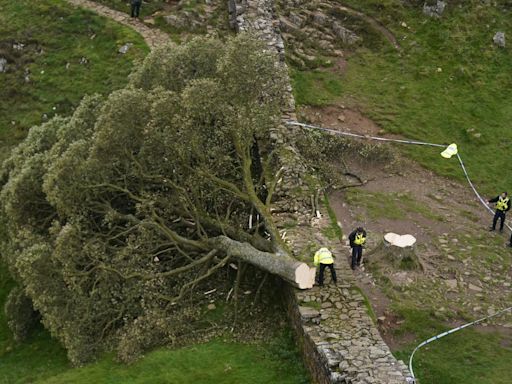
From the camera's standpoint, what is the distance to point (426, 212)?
28.4m

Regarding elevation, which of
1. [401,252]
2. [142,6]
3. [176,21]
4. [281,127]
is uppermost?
[142,6]

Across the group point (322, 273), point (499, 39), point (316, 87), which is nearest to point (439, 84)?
point (499, 39)

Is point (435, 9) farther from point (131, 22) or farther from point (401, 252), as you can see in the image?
point (401, 252)

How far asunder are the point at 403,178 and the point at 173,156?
40.6ft

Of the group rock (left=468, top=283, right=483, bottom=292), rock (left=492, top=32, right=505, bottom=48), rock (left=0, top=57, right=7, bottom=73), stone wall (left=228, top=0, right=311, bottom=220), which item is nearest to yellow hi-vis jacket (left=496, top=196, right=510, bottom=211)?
rock (left=468, top=283, right=483, bottom=292)

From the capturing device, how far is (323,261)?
68.9 ft

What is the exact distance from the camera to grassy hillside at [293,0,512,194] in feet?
107

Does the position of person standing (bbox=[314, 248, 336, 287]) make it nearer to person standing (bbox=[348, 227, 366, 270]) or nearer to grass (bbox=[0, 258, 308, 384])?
person standing (bbox=[348, 227, 366, 270])

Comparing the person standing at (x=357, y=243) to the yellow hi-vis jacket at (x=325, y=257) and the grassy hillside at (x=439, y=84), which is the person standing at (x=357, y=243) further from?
the grassy hillside at (x=439, y=84)

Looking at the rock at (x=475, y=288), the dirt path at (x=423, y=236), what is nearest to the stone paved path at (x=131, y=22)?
the dirt path at (x=423, y=236)

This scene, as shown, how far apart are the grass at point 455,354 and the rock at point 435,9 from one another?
78.7 feet

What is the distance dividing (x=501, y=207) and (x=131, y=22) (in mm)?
25856

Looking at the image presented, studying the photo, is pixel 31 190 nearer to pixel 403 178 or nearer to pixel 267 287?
pixel 267 287

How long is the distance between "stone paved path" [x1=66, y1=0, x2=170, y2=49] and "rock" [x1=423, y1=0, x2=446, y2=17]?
645 inches
